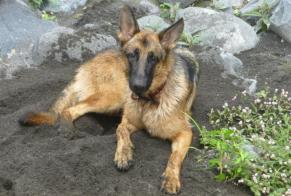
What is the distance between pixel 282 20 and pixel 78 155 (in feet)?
17.0

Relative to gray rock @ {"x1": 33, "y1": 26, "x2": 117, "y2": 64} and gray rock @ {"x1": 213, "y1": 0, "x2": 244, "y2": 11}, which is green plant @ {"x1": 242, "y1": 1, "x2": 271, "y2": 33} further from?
gray rock @ {"x1": 33, "y1": 26, "x2": 117, "y2": 64}

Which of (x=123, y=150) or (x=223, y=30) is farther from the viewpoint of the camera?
(x=223, y=30)

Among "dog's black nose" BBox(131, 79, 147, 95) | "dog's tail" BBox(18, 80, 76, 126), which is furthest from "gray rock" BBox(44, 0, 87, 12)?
"dog's black nose" BBox(131, 79, 147, 95)

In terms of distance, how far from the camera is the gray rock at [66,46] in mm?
8945

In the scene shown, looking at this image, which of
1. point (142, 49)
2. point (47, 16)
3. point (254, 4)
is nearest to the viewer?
point (142, 49)

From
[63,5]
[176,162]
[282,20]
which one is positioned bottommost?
[282,20]

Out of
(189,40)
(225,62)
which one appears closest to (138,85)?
(225,62)

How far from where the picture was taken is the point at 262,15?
10500 millimetres

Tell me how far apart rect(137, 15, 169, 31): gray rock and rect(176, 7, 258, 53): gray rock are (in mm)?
398

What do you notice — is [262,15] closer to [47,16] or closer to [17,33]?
[47,16]

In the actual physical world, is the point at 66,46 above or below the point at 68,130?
below

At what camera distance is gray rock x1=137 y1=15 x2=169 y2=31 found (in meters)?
9.81

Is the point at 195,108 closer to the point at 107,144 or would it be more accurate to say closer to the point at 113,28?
the point at 107,144

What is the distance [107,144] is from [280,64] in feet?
12.0
